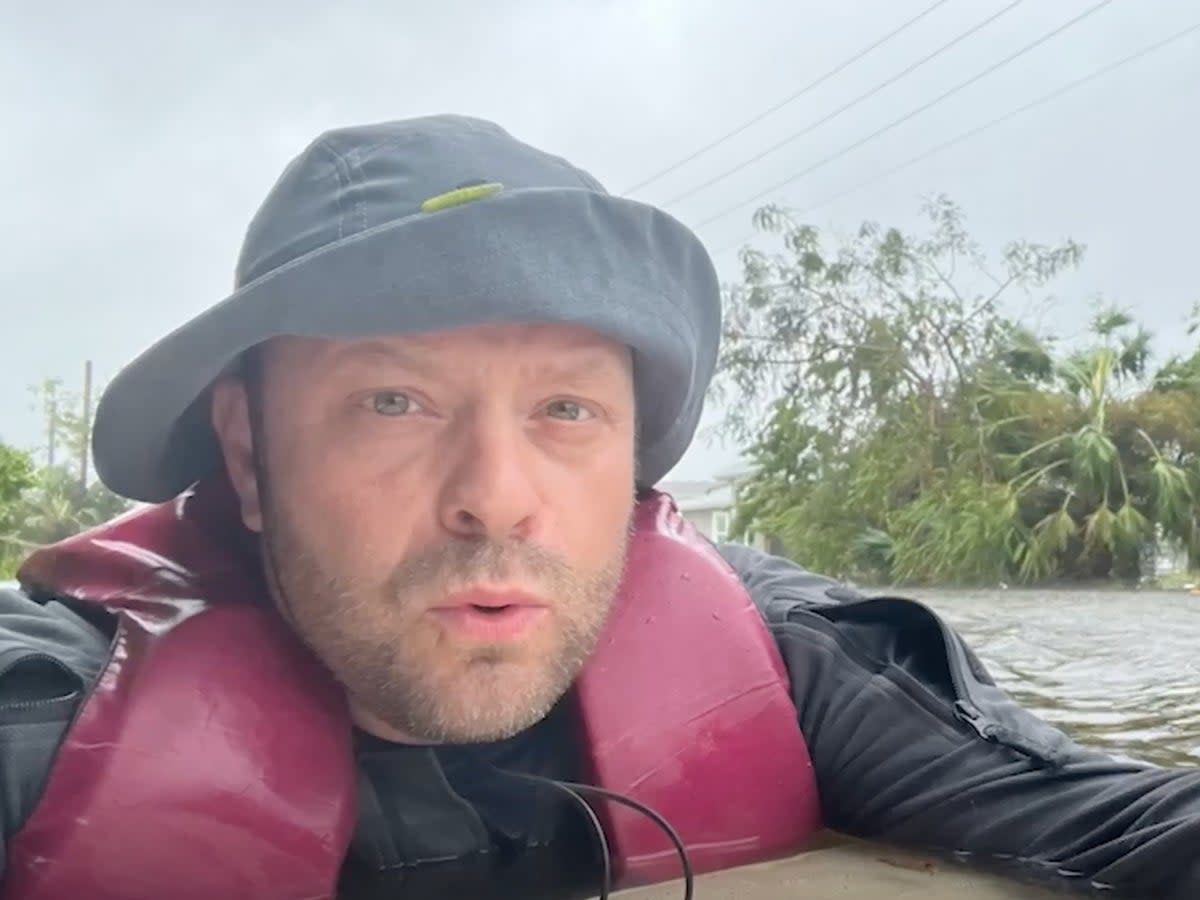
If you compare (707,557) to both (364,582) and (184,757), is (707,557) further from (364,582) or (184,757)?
(184,757)

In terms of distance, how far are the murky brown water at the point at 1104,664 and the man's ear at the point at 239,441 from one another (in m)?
1.14

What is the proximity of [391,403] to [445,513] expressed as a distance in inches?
4.9

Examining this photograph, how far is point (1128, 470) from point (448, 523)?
345 inches

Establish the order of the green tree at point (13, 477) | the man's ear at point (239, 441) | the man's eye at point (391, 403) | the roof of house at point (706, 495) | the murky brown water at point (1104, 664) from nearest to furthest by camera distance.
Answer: the man's eye at point (391, 403) → the man's ear at point (239, 441) → the murky brown water at point (1104, 664) → the green tree at point (13, 477) → the roof of house at point (706, 495)

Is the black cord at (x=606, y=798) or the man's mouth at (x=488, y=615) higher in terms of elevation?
the man's mouth at (x=488, y=615)

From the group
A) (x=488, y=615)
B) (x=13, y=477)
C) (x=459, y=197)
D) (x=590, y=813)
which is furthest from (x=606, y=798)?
(x=13, y=477)

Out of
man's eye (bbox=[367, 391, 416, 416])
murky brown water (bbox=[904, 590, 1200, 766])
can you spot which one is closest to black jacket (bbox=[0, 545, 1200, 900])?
man's eye (bbox=[367, 391, 416, 416])

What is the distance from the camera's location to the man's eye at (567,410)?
4.17ft

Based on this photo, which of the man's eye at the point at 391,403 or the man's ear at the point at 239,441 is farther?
the man's ear at the point at 239,441

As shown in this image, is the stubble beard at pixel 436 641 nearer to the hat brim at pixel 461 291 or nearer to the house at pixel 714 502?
the hat brim at pixel 461 291

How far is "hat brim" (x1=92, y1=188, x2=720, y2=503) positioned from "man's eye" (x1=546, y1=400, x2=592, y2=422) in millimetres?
82

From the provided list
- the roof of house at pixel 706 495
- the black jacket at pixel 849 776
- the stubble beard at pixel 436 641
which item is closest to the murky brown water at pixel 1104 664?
the black jacket at pixel 849 776

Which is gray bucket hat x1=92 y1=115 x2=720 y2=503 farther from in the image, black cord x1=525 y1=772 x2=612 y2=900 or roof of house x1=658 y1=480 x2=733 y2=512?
roof of house x1=658 y1=480 x2=733 y2=512

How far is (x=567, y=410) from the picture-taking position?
1281 mm
